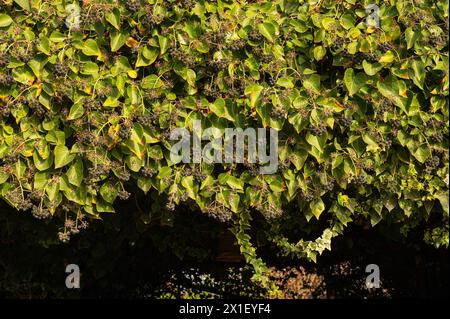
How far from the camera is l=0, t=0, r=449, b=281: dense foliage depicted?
2.89 m

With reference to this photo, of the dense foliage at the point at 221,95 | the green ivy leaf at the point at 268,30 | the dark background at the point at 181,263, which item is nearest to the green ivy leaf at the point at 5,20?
the dense foliage at the point at 221,95

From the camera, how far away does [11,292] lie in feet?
17.4

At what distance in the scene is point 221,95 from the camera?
9.65ft

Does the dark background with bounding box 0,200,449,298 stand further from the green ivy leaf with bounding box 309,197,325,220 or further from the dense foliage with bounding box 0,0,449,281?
the green ivy leaf with bounding box 309,197,325,220

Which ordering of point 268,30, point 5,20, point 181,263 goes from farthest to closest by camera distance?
point 181,263, point 5,20, point 268,30

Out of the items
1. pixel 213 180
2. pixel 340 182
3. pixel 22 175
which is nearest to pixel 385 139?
pixel 340 182

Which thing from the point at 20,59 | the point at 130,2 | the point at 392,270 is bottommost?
the point at 392,270

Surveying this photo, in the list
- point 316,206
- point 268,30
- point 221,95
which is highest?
point 268,30

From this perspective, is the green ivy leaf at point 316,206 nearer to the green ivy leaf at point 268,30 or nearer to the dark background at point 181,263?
the green ivy leaf at point 268,30

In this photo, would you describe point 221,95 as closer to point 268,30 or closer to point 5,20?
point 268,30

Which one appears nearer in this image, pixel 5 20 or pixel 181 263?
pixel 5 20

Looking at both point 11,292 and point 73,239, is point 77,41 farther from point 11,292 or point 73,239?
point 11,292

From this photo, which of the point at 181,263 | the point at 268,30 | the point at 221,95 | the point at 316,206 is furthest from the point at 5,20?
the point at 181,263

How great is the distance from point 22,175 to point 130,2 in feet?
2.79
